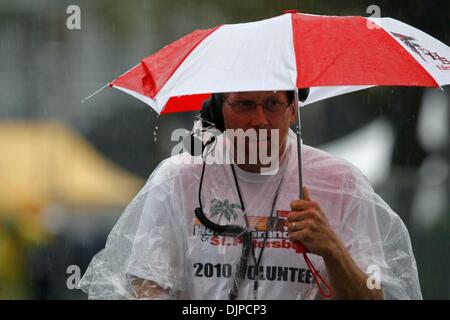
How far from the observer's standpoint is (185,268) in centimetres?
416

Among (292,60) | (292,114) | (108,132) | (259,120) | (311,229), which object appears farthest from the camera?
(108,132)

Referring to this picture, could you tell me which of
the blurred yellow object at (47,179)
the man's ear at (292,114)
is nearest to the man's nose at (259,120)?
the man's ear at (292,114)

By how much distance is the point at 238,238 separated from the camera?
13.3ft

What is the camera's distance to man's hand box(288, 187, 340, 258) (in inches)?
149

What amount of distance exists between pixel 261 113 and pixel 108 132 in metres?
7.36

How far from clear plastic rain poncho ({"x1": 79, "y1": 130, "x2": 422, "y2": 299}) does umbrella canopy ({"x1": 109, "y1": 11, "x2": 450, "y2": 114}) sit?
0.51 metres

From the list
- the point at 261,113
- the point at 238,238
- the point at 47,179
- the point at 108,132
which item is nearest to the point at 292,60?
the point at 261,113

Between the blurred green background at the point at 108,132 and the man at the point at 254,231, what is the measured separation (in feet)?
16.5

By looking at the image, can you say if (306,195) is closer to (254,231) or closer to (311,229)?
(311,229)

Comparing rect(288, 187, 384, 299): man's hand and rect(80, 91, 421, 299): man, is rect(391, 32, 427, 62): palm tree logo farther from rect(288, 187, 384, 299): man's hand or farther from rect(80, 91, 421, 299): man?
rect(288, 187, 384, 299): man's hand

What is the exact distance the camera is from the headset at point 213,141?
4020 mm
